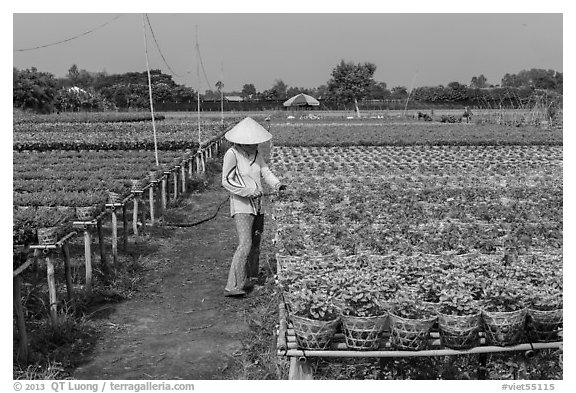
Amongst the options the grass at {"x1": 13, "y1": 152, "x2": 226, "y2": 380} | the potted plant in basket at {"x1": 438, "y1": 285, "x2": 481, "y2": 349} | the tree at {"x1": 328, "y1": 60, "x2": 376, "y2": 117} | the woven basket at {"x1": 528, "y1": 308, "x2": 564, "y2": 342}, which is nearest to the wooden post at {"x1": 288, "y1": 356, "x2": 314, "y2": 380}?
the potted plant in basket at {"x1": 438, "y1": 285, "x2": 481, "y2": 349}

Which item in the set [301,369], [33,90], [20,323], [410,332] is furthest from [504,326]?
[33,90]

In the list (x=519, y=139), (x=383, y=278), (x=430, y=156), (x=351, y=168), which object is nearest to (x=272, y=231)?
(x=383, y=278)

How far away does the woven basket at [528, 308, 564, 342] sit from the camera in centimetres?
428

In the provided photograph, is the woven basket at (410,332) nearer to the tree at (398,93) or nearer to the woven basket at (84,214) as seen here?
the woven basket at (84,214)

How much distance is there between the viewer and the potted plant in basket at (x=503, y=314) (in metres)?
4.23

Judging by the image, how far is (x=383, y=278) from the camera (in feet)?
15.3

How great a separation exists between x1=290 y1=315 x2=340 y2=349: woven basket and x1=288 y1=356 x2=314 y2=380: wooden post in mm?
118

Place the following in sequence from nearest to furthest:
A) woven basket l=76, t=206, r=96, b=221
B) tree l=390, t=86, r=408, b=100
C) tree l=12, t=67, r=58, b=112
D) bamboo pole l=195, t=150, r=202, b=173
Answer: woven basket l=76, t=206, r=96, b=221
bamboo pole l=195, t=150, r=202, b=173
tree l=12, t=67, r=58, b=112
tree l=390, t=86, r=408, b=100

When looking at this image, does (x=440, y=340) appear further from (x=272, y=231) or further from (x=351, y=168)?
(x=351, y=168)

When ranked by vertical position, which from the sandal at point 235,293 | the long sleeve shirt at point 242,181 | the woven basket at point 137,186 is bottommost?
the sandal at point 235,293

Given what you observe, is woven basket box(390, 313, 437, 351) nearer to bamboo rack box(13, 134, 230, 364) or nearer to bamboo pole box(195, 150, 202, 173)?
bamboo rack box(13, 134, 230, 364)

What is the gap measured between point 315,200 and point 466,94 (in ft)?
159

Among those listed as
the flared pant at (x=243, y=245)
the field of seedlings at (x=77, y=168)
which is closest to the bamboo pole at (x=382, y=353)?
the flared pant at (x=243, y=245)

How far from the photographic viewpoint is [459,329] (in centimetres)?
417
